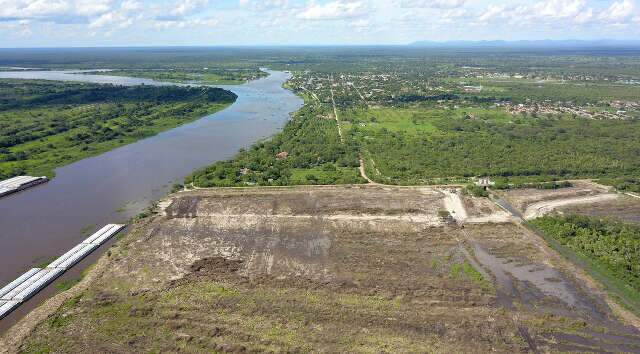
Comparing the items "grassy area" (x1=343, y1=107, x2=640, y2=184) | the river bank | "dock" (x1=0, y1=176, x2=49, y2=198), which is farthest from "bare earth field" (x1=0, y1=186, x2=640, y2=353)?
"dock" (x1=0, y1=176, x2=49, y2=198)

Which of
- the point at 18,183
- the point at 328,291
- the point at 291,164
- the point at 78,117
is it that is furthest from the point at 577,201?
the point at 78,117

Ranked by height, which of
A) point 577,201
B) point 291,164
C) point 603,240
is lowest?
point 603,240

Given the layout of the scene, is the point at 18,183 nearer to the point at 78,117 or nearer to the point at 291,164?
the point at 291,164

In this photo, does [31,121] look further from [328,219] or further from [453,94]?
[453,94]

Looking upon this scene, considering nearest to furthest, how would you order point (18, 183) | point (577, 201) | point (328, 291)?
point (328, 291)
point (577, 201)
point (18, 183)

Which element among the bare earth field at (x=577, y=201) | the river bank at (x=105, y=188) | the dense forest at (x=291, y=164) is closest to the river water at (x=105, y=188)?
the river bank at (x=105, y=188)

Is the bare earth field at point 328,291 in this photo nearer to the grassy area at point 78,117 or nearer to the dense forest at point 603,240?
the dense forest at point 603,240

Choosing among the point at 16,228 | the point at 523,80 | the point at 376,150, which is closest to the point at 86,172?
the point at 16,228
